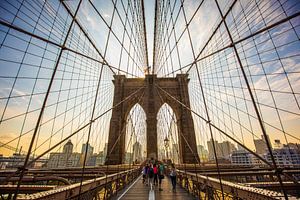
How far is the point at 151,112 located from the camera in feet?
62.2

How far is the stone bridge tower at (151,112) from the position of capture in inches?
686

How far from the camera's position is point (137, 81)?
21.4 metres

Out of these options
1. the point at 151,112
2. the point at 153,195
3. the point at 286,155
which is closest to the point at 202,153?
the point at 151,112

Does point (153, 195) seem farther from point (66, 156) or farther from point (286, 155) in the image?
point (286, 155)

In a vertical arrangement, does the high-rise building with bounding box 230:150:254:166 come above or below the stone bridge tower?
below

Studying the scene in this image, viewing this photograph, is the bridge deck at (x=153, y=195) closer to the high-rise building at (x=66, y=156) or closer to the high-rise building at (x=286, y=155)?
the high-rise building at (x=286, y=155)

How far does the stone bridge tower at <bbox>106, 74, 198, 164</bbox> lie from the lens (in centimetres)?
1742

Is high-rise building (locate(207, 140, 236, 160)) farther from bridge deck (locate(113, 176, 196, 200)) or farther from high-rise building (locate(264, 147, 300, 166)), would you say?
high-rise building (locate(264, 147, 300, 166))

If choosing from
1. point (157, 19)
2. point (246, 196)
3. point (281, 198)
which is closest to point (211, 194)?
point (246, 196)

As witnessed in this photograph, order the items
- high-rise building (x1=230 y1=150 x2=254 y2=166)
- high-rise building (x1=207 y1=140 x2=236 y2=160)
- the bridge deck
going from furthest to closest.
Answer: high-rise building (x1=230 y1=150 x2=254 y2=166), high-rise building (x1=207 y1=140 x2=236 y2=160), the bridge deck

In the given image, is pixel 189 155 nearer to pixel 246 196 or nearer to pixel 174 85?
pixel 174 85

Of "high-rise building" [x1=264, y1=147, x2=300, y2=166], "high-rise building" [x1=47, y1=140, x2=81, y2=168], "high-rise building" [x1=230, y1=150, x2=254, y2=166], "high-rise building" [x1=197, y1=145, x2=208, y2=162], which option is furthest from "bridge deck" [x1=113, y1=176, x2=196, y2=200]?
"high-rise building" [x1=230, y1=150, x2=254, y2=166]

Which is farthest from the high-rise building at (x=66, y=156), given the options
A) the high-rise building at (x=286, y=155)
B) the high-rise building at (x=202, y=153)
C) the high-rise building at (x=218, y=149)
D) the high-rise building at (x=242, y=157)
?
the high-rise building at (x=242, y=157)

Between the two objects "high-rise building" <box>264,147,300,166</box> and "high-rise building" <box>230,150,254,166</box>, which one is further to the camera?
"high-rise building" <box>230,150,254,166</box>
